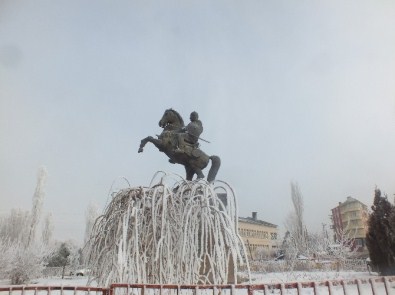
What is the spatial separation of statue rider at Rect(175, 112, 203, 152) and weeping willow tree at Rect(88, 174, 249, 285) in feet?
8.85

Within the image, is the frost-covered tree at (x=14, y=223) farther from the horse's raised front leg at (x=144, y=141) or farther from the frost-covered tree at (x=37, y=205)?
the horse's raised front leg at (x=144, y=141)

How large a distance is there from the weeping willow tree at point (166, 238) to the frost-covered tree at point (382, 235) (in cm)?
1662

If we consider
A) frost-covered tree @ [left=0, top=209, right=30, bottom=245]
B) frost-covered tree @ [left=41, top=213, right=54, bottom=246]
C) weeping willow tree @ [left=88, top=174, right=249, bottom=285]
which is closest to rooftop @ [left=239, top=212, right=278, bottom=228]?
frost-covered tree @ [left=41, top=213, right=54, bottom=246]

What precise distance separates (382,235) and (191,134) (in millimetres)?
16739

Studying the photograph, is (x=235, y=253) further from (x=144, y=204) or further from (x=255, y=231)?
(x=255, y=231)

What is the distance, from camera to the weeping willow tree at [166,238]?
310cm

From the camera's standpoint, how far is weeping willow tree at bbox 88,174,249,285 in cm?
310

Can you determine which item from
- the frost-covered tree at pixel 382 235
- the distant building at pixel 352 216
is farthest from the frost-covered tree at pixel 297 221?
the distant building at pixel 352 216

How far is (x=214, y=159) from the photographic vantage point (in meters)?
6.89

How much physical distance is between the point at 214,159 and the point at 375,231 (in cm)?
1617

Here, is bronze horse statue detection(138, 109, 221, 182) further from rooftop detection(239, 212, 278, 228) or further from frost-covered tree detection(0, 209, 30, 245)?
rooftop detection(239, 212, 278, 228)

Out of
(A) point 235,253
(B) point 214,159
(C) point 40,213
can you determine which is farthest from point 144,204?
(C) point 40,213

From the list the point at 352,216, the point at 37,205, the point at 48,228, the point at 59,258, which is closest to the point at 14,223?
the point at 48,228

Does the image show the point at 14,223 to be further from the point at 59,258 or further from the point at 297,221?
the point at 297,221
